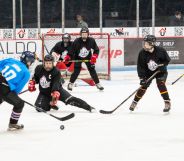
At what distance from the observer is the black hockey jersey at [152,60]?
6.43m

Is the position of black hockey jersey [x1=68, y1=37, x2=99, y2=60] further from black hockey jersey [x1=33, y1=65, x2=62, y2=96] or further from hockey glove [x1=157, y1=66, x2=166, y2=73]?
hockey glove [x1=157, y1=66, x2=166, y2=73]

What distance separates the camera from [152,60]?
645 centimetres

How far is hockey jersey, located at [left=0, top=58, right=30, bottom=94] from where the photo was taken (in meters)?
5.03

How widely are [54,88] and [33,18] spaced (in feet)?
23.3

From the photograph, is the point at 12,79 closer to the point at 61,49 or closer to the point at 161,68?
the point at 161,68

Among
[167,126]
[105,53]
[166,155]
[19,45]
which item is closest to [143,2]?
[105,53]

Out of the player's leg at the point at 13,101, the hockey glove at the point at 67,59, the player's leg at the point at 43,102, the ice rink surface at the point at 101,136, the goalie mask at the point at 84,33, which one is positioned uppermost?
the goalie mask at the point at 84,33

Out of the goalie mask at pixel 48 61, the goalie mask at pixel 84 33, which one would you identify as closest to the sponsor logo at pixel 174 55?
the goalie mask at pixel 84 33

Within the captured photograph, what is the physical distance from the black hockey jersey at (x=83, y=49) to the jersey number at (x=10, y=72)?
4.04 metres

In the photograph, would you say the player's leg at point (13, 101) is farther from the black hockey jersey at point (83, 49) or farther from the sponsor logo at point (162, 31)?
the sponsor logo at point (162, 31)

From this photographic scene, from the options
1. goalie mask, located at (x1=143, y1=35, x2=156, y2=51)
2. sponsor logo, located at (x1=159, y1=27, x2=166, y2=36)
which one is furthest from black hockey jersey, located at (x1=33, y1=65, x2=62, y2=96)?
sponsor logo, located at (x1=159, y1=27, x2=166, y2=36)

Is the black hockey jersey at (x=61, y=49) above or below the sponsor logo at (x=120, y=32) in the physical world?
below

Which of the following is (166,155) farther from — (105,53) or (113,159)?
(105,53)

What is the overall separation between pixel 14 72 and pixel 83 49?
4164 mm
